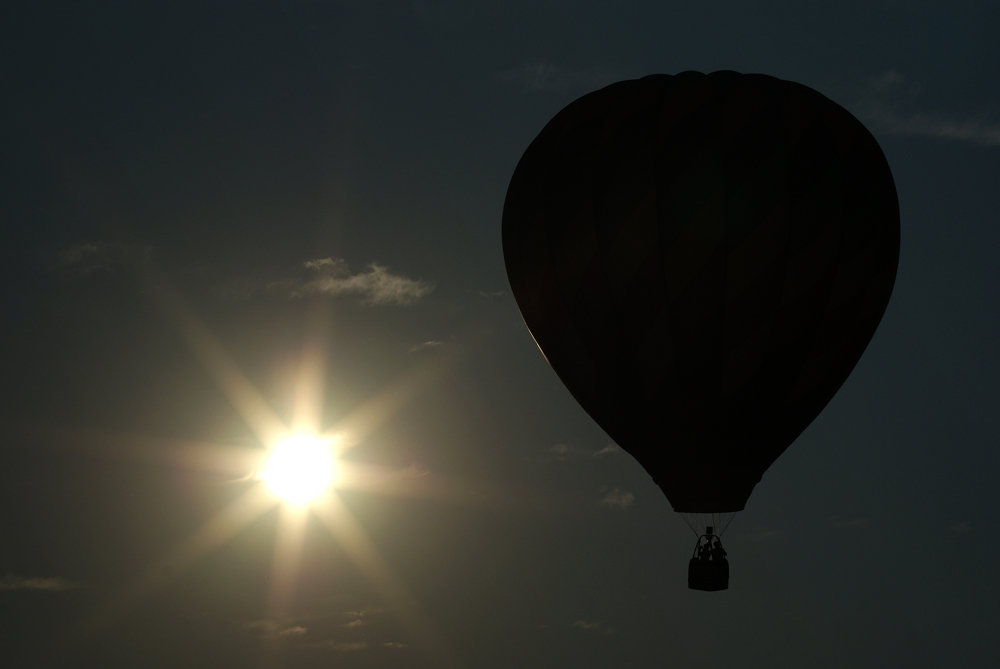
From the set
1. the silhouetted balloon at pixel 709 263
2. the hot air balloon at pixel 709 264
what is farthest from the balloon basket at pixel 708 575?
the silhouetted balloon at pixel 709 263

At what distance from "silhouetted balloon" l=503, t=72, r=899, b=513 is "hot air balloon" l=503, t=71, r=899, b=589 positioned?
0.03 metres

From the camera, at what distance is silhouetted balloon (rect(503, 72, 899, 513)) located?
27.1 meters

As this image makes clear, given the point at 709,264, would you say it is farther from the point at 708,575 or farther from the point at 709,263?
the point at 708,575

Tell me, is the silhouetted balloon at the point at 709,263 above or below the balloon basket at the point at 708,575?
above

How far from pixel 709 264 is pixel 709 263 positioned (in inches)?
1.0

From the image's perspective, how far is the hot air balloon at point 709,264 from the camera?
89.0ft

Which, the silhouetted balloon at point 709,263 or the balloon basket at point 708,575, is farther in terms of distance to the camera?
the balloon basket at point 708,575

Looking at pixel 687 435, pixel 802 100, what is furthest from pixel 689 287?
pixel 802 100

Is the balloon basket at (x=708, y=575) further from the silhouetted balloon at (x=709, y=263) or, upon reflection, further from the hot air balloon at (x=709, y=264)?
the silhouetted balloon at (x=709, y=263)

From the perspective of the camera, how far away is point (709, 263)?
27.0 metres

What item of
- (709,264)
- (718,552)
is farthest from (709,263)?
(718,552)

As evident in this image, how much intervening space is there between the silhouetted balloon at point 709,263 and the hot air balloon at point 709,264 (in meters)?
0.03

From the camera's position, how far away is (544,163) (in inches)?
1153

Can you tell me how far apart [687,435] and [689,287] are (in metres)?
3.07
